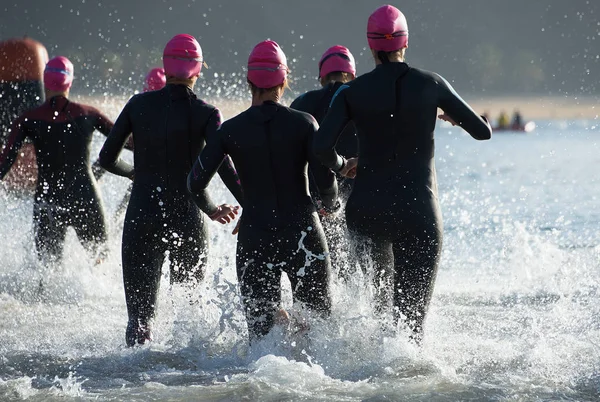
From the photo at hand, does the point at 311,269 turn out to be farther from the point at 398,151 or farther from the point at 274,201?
the point at 398,151

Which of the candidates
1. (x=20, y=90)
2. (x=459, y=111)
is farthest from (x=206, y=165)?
(x=20, y=90)

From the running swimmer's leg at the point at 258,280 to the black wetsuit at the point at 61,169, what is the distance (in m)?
2.53

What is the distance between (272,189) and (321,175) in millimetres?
269

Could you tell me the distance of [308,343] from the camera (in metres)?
5.37

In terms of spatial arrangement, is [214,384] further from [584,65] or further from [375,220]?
[584,65]

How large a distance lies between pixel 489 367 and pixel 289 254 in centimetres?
130

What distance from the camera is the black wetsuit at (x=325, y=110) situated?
21.6 feet

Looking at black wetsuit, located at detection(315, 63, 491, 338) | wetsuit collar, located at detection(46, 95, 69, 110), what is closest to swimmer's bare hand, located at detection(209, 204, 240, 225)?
black wetsuit, located at detection(315, 63, 491, 338)

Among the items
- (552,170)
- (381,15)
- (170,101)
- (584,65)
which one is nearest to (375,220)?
(381,15)

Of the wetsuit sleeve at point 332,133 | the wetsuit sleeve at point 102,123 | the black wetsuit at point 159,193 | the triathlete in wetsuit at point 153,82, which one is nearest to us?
the wetsuit sleeve at point 332,133

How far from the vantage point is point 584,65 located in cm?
7125

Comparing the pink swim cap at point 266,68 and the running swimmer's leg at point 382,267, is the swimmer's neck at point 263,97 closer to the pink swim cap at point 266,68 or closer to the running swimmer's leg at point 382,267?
the pink swim cap at point 266,68

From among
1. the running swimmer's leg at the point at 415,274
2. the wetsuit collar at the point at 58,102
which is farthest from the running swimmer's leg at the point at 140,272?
the wetsuit collar at the point at 58,102

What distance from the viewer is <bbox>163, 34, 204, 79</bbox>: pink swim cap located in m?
5.75
